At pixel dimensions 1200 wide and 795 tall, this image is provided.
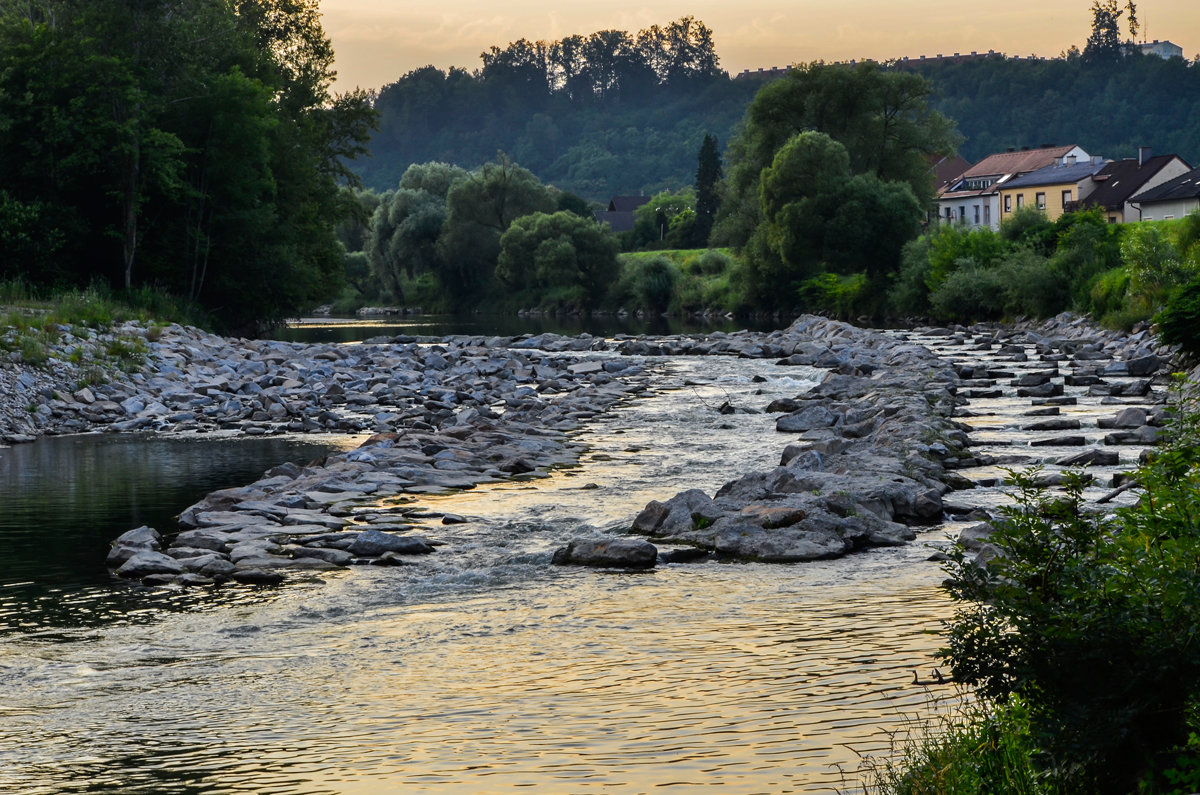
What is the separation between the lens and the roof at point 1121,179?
283ft

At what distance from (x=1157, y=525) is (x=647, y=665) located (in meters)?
3.45

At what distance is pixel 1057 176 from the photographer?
96.6 m

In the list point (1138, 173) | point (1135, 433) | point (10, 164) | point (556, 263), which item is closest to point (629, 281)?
point (556, 263)

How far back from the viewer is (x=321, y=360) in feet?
120

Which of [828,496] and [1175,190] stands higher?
[1175,190]

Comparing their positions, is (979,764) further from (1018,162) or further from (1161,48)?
(1161,48)

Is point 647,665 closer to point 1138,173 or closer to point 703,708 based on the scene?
point 703,708

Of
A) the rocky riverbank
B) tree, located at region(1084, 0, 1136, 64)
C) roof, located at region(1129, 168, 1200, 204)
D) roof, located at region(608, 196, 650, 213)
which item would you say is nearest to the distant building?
tree, located at region(1084, 0, 1136, 64)

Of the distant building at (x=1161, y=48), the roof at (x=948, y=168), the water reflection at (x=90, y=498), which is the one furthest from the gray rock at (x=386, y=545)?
the distant building at (x=1161, y=48)

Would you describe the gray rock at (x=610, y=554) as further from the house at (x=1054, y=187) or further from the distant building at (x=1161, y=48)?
the distant building at (x=1161, y=48)

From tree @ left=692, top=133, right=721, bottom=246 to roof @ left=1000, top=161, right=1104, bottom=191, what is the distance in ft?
77.9

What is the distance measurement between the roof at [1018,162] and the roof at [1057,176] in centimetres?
321

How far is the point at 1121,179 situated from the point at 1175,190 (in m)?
14.0

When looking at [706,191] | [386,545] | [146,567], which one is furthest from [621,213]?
[146,567]
